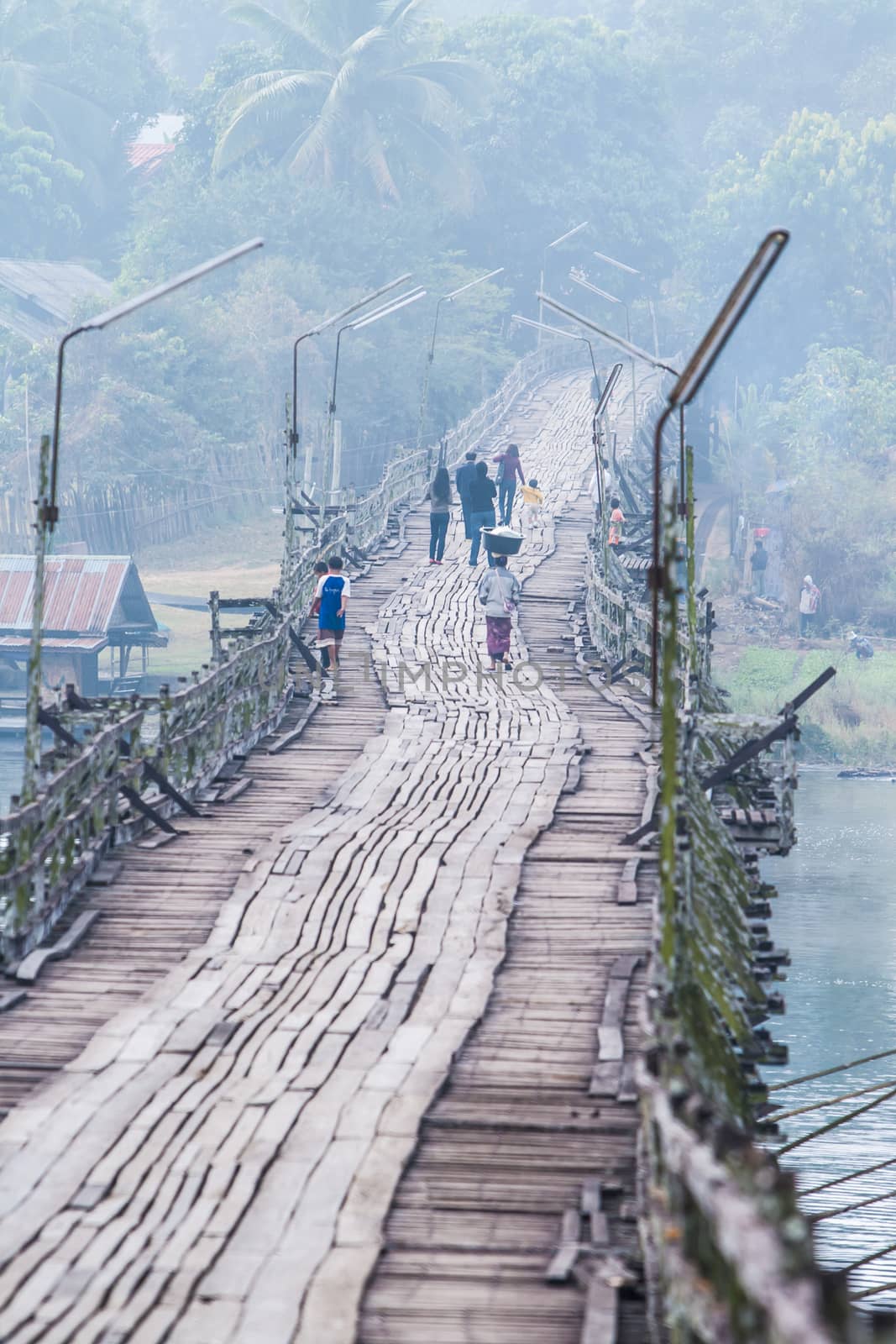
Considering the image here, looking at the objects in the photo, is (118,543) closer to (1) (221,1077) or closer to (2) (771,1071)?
(2) (771,1071)

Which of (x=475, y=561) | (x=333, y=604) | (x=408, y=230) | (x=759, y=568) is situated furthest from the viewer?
(x=408, y=230)

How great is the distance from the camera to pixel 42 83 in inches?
2271

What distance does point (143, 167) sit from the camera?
62969 mm

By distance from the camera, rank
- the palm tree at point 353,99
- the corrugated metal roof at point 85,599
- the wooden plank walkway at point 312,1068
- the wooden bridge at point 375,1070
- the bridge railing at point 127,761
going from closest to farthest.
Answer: the wooden bridge at point 375,1070 → the wooden plank walkway at point 312,1068 → the bridge railing at point 127,761 → the corrugated metal roof at point 85,599 → the palm tree at point 353,99

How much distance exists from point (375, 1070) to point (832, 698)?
3948 centimetres

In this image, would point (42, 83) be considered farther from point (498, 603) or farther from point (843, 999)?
point (498, 603)

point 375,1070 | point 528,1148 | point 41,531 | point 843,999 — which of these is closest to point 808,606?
point 843,999

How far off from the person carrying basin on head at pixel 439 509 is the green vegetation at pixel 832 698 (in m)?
19.6

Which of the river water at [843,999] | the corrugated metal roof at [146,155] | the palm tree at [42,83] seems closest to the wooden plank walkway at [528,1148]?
the river water at [843,999]

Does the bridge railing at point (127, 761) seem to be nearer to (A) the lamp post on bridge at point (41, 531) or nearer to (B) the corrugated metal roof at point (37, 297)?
(A) the lamp post on bridge at point (41, 531)

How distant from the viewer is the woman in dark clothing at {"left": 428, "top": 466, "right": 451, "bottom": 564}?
961 inches

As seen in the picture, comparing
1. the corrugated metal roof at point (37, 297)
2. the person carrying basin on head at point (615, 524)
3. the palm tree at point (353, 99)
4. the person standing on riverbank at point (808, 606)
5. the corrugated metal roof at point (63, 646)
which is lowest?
the corrugated metal roof at point (63, 646)

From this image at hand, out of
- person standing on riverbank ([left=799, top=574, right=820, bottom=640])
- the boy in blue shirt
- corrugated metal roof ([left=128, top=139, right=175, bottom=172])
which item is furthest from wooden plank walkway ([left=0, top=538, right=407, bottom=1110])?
corrugated metal roof ([left=128, top=139, right=175, bottom=172])

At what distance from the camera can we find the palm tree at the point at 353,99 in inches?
2133
